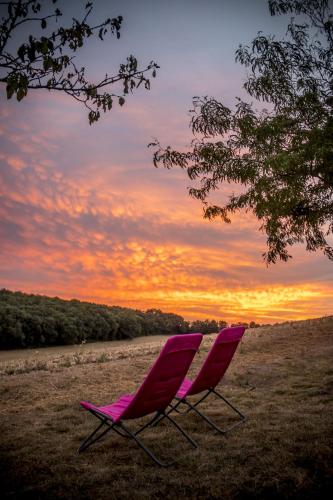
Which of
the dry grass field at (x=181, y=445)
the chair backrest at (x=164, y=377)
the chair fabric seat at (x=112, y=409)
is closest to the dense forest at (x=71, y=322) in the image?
the dry grass field at (x=181, y=445)

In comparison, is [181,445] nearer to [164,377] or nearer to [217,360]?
[164,377]

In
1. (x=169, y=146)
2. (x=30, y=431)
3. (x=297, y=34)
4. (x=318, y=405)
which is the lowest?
(x=30, y=431)

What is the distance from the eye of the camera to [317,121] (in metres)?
11.4

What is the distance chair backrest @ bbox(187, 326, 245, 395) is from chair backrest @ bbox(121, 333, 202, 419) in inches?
26.4

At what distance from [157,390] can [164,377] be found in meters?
0.15

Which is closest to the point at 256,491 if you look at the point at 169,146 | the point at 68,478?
the point at 68,478

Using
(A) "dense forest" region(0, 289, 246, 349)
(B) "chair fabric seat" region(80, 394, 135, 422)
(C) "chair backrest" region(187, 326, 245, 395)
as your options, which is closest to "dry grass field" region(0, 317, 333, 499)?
(B) "chair fabric seat" region(80, 394, 135, 422)

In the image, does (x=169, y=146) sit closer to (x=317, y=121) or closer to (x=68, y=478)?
(x=317, y=121)

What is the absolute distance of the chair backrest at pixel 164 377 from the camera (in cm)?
419

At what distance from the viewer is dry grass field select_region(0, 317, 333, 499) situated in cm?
361

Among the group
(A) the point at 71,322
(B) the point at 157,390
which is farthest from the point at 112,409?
(A) the point at 71,322

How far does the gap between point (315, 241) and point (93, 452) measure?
1073 centimetres

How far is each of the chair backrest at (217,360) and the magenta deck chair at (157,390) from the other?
2.21 feet

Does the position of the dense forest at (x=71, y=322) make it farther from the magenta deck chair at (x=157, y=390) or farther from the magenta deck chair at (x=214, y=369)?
the magenta deck chair at (x=157, y=390)
